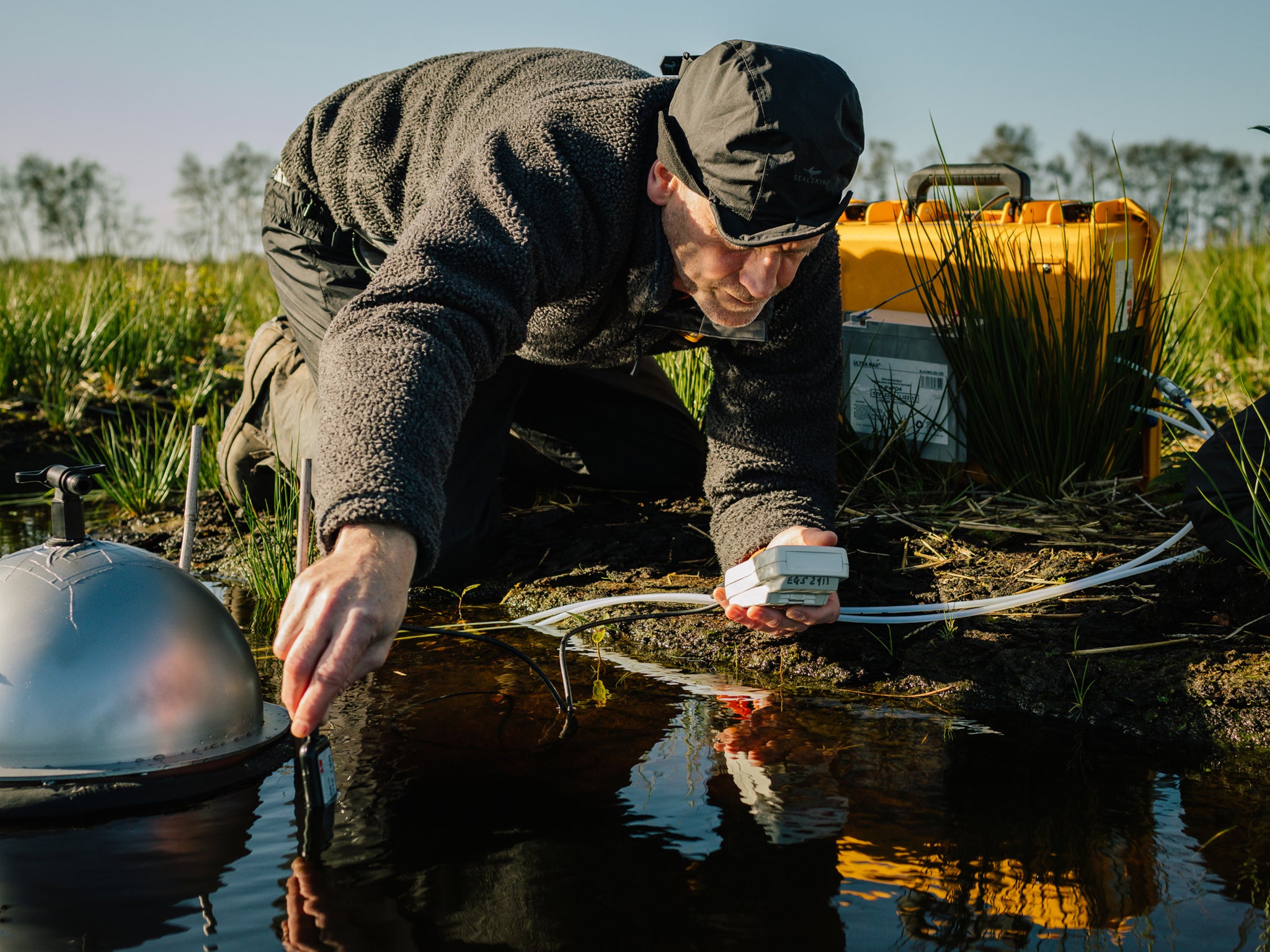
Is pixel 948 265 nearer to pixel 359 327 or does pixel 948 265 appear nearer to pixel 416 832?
pixel 359 327

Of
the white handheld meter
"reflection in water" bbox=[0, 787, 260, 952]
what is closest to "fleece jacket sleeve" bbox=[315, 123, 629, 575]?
"reflection in water" bbox=[0, 787, 260, 952]

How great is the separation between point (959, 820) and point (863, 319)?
210cm

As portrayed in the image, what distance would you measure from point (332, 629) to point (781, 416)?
1690 millimetres

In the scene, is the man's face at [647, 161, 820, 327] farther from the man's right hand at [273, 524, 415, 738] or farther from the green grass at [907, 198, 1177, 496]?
the green grass at [907, 198, 1177, 496]

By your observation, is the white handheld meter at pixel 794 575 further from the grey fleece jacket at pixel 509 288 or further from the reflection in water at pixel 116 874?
the reflection in water at pixel 116 874

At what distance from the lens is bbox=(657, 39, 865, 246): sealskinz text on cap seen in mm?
2082

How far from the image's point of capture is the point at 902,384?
142 inches

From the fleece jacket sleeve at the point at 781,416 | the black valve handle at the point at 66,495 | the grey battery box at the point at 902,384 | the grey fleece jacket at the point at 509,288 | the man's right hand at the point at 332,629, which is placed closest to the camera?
the man's right hand at the point at 332,629

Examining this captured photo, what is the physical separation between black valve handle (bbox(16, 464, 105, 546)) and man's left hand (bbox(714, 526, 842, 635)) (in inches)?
52.8

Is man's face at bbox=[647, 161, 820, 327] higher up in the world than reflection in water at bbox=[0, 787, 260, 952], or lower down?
higher up

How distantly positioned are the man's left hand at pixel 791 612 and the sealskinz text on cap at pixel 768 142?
2.32 feet

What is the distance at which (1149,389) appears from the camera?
11.2 feet

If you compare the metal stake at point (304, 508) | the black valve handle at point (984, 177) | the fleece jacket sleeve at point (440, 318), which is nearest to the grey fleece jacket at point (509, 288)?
the fleece jacket sleeve at point (440, 318)

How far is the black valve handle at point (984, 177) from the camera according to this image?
361cm
